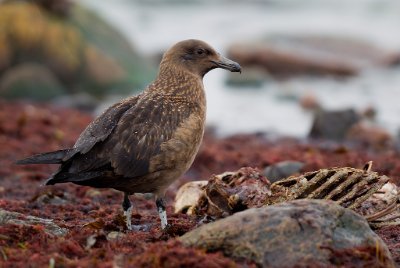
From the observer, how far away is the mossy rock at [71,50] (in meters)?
16.2

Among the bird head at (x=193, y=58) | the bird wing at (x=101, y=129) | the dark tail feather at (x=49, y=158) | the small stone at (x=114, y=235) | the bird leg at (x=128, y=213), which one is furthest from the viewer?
the bird head at (x=193, y=58)

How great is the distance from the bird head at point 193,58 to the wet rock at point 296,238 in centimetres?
240

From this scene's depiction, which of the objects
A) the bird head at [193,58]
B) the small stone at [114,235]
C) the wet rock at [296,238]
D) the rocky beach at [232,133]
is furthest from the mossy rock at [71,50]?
the wet rock at [296,238]

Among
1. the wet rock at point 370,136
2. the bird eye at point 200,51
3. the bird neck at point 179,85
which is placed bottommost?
the wet rock at point 370,136

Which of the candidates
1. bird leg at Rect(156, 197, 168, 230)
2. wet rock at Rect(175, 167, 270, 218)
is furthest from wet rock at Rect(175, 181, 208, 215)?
bird leg at Rect(156, 197, 168, 230)

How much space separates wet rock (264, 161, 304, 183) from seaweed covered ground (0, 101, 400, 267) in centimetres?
20

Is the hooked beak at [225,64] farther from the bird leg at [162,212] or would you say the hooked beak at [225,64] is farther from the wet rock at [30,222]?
the wet rock at [30,222]

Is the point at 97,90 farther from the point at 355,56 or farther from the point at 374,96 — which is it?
the point at 355,56

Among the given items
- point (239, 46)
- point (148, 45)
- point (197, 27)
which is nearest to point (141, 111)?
point (239, 46)

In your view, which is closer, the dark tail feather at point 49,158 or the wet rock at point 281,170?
the dark tail feather at point 49,158

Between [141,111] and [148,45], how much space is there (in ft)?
60.5

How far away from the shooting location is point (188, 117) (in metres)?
6.18

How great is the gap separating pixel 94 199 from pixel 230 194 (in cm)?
230

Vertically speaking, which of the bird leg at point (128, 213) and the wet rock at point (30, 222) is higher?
the wet rock at point (30, 222)
